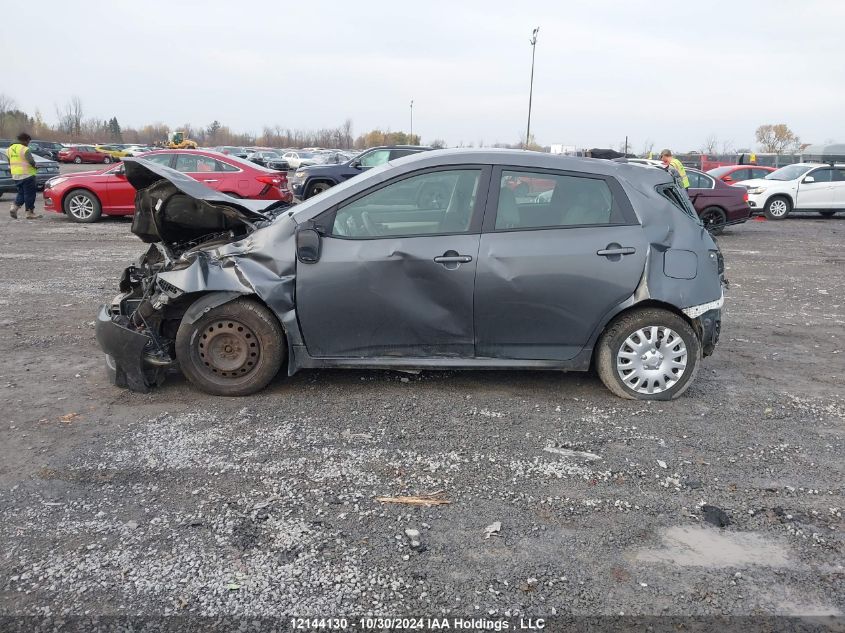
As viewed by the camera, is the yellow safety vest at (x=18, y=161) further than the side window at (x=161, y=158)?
Yes

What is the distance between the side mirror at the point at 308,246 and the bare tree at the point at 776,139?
85553 millimetres

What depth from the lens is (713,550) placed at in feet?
10.3

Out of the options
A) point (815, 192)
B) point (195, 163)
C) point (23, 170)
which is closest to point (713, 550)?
point (195, 163)

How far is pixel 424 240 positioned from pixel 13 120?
8759 cm

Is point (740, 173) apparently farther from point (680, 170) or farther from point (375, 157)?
point (375, 157)

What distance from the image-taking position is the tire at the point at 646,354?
4.73 meters

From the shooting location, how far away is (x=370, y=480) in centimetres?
368

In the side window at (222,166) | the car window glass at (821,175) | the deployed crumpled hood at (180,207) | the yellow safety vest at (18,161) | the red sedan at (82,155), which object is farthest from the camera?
the red sedan at (82,155)

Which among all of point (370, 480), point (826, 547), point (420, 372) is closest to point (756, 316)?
point (420, 372)

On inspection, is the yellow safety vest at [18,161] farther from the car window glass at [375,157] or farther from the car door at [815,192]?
the car door at [815,192]

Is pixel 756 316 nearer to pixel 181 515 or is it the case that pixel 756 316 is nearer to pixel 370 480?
pixel 370 480

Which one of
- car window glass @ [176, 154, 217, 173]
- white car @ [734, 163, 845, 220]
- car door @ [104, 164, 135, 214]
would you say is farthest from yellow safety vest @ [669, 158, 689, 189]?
car door @ [104, 164, 135, 214]

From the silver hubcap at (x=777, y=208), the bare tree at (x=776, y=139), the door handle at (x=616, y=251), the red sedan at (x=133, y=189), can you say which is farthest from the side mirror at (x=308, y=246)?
the bare tree at (x=776, y=139)

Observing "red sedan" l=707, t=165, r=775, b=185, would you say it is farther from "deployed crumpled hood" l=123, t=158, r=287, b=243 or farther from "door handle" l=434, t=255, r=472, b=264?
"deployed crumpled hood" l=123, t=158, r=287, b=243
